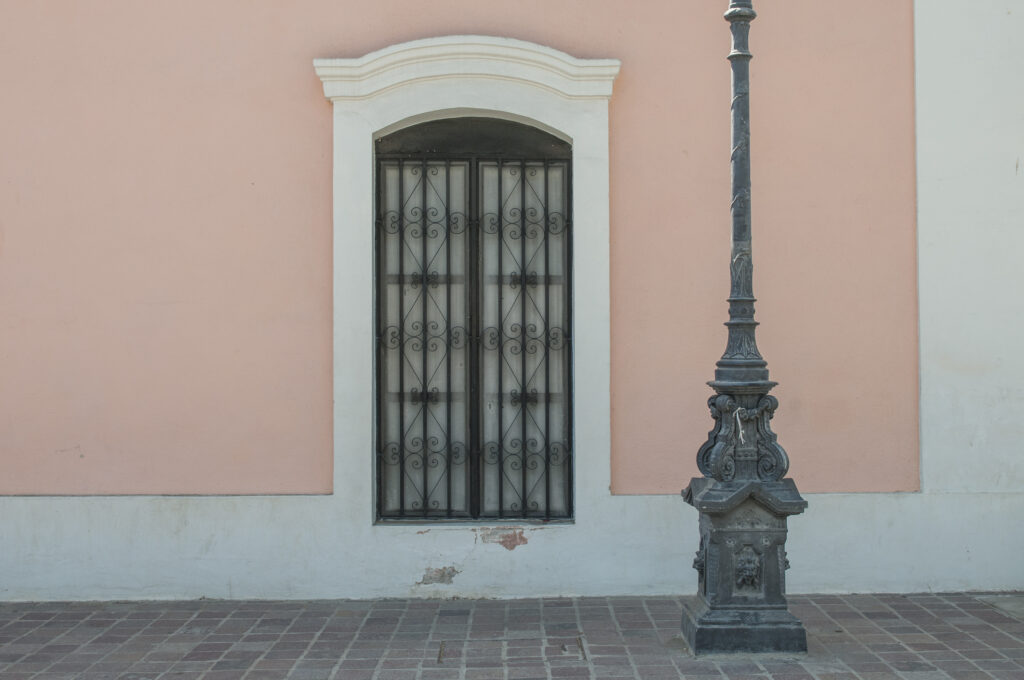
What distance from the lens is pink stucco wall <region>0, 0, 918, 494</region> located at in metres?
6.25

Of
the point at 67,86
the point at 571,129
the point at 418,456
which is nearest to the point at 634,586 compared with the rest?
the point at 418,456

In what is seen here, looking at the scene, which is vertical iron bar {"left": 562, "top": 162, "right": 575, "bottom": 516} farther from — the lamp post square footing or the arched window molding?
the lamp post square footing

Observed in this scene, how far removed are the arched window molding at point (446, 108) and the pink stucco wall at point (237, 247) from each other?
0.11 meters

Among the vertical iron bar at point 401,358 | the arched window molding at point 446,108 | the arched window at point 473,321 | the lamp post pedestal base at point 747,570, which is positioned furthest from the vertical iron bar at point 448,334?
the lamp post pedestal base at point 747,570

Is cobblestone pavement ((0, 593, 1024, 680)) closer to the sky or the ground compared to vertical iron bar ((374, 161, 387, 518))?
closer to the ground

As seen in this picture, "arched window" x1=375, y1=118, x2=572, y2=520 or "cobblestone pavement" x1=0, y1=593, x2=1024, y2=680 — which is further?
"arched window" x1=375, y1=118, x2=572, y2=520

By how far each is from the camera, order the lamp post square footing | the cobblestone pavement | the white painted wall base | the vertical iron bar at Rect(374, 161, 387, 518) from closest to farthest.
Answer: the cobblestone pavement < the lamp post square footing < the white painted wall base < the vertical iron bar at Rect(374, 161, 387, 518)

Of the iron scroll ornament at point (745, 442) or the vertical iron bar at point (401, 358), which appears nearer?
the iron scroll ornament at point (745, 442)

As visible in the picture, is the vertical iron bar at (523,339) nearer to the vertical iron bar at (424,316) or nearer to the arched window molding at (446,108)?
the arched window molding at (446,108)

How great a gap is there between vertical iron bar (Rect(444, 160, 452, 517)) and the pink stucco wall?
22.2 inches

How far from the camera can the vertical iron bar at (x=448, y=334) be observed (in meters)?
6.45

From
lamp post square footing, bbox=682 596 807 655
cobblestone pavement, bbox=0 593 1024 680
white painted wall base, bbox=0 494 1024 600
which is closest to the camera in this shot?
cobblestone pavement, bbox=0 593 1024 680

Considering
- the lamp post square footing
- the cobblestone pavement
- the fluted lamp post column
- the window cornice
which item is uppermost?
the window cornice

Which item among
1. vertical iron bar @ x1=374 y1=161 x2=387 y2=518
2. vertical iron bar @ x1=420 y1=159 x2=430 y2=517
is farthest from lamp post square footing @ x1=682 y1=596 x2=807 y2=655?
vertical iron bar @ x1=374 y1=161 x2=387 y2=518
